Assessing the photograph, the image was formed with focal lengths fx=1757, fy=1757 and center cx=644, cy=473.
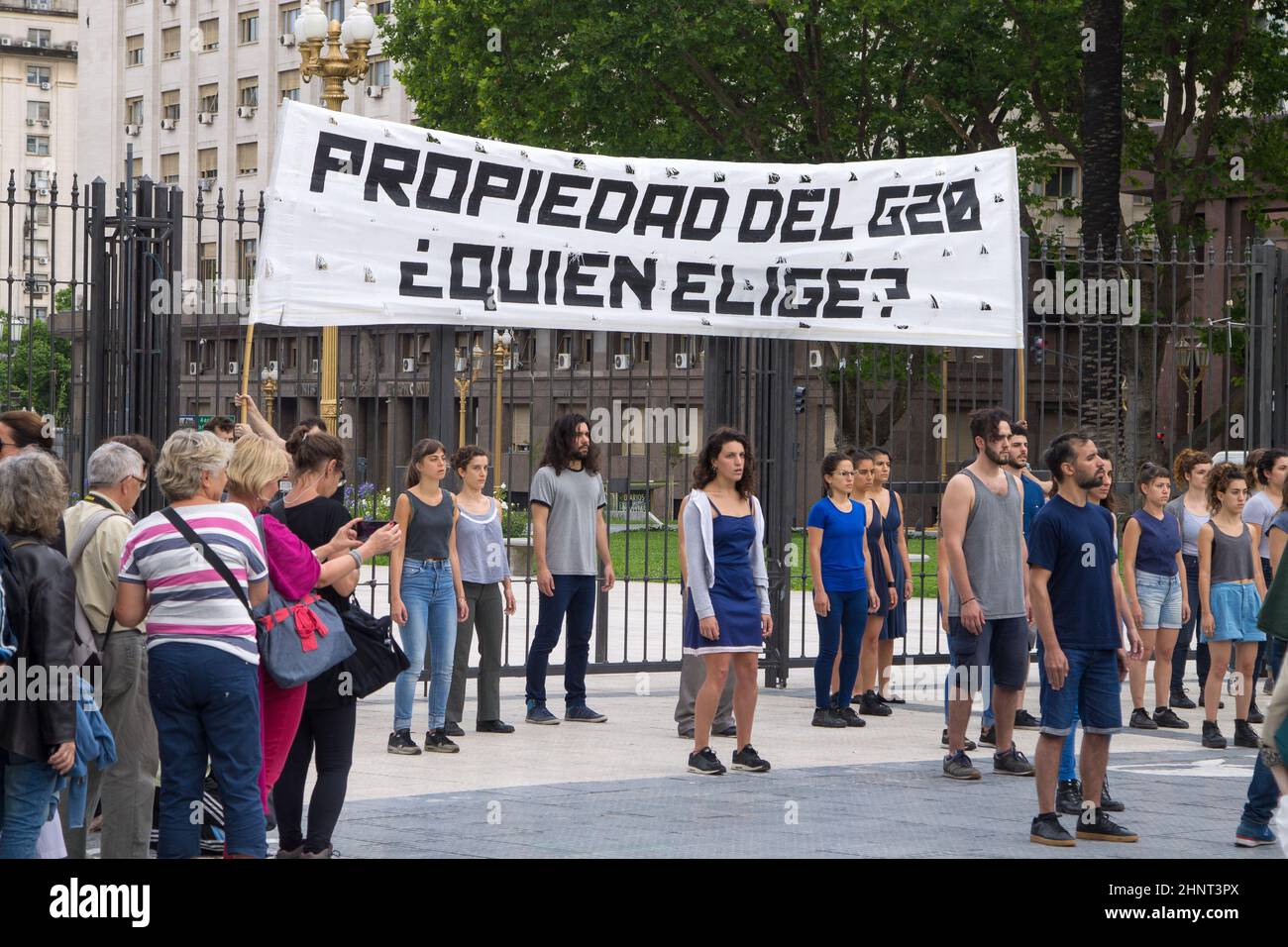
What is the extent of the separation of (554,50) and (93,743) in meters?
24.8

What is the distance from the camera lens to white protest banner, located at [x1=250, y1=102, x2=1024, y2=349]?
10031 millimetres

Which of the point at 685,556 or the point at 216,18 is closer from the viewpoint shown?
the point at 685,556

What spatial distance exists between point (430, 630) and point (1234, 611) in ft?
15.2

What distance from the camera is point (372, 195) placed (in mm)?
10234

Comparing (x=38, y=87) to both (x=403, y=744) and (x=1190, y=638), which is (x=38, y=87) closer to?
(x=1190, y=638)

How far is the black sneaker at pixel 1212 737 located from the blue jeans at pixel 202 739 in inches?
241

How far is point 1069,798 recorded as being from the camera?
7.72 meters

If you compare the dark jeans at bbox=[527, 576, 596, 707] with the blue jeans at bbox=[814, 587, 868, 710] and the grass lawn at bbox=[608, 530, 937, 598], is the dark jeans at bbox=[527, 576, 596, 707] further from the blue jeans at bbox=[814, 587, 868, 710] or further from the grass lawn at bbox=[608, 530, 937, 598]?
the grass lawn at bbox=[608, 530, 937, 598]

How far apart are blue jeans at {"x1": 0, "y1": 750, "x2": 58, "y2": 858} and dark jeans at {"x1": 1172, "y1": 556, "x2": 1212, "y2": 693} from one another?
25.0 ft

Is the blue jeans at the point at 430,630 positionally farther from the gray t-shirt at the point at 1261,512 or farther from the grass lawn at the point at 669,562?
the grass lawn at the point at 669,562

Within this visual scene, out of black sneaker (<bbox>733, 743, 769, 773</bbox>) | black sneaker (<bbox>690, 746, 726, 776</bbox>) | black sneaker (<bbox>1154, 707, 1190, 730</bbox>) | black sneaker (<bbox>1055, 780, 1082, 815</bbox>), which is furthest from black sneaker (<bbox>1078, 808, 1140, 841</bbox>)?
black sneaker (<bbox>1154, 707, 1190, 730</bbox>)
